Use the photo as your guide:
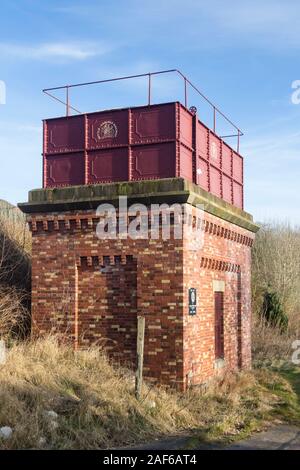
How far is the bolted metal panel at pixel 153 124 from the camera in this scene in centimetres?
1134

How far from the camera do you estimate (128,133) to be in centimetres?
A: 1172

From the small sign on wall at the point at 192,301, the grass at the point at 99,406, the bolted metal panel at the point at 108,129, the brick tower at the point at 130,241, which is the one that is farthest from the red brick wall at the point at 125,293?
the bolted metal panel at the point at 108,129

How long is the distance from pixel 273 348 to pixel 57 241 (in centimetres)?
1092

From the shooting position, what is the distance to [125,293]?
11.4 meters

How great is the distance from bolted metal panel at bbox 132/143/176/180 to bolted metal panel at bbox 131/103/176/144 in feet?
0.53

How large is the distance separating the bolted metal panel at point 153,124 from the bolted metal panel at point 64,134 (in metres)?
1.29

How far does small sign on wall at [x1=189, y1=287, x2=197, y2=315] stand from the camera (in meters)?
11.1

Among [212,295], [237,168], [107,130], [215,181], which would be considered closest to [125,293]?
[212,295]

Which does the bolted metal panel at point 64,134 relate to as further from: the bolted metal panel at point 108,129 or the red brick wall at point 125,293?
the red brick wall at point 125,293

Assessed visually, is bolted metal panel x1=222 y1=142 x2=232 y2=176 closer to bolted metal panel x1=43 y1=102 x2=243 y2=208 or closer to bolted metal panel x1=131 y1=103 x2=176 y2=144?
bolted metal panel x1=43 y1=102 x2=243 y2=208

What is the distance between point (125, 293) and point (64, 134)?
3.83m

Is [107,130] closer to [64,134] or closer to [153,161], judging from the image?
[64,134]

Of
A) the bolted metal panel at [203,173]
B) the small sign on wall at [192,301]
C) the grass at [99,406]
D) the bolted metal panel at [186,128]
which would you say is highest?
the bolted metal panel at [186,128]
